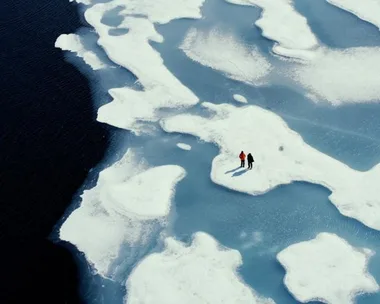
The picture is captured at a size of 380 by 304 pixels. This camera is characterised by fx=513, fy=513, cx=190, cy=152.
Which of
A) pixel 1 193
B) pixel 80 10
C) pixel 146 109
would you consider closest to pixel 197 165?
pixel 146 109

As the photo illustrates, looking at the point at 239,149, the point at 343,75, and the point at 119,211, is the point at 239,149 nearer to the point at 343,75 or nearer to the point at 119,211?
the point at 119,211

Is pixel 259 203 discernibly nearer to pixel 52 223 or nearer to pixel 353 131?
pixel 353 131

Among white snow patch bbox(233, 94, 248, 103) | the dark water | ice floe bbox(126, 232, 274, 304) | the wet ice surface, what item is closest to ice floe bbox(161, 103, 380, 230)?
the wet ice surface

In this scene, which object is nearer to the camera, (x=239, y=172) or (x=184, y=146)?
(x=239, y=172)

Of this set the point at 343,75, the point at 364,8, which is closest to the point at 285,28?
the point at 343,75

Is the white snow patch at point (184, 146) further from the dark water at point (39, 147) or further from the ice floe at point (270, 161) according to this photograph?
the dark water at point (39, 147)

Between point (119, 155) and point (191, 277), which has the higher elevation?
point (191, 277)
